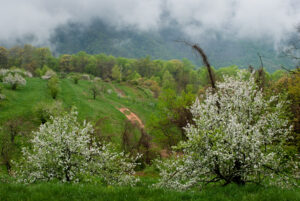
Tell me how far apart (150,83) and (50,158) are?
78938 mm

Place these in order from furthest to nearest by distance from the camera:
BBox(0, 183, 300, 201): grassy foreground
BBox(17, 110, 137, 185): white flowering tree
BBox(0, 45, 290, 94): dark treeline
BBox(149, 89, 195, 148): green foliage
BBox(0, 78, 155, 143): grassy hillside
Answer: BBox(0, 45, 290, 94): dark treeline < BBox(0, 78, 155, 143): grassy hillside < BBox(149, 89, 195, 148): green foliage < BBox(17, 110, 137, 185): white flowering tree < BBox(0, 183, 300, 201): grassy foreground

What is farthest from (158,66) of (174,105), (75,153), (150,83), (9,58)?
(75,153)

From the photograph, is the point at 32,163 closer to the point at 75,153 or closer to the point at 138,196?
the point at 75,153

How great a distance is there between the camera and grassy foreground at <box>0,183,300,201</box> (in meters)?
6.08

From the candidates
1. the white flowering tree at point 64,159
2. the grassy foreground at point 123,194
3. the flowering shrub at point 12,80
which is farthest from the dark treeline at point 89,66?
the grassy foreground at point 123,194

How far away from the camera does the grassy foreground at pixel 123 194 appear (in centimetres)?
608

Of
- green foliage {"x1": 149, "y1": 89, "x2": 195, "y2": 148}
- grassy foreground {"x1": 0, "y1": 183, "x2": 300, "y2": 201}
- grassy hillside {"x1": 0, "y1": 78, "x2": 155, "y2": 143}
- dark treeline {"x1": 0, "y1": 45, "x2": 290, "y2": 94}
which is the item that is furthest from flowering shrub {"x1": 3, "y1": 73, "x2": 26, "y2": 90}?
dark treeline {"x1": 0, "y1": 45, "x2": 290, "y2": 94}

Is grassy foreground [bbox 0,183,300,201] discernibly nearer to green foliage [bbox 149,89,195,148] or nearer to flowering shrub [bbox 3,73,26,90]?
green foliage [bbox 149,89,195,148]

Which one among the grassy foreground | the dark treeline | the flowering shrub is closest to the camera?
the grassy foreground

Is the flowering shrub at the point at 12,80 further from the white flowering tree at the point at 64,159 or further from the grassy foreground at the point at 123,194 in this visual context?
the grassy foreground at the point at 123,194

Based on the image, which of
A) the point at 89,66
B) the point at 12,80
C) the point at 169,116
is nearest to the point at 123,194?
the point at 169,116

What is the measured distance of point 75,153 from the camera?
7.78 meters

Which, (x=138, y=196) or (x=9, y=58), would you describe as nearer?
(x=138, y=196)

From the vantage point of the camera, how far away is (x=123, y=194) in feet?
20.8
